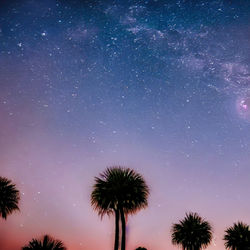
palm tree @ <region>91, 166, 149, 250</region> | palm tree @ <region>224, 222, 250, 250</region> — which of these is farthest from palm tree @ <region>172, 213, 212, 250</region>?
palm tree @ <region>91, 166, 149, 250</region>

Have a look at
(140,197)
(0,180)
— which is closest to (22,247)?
(0,180)

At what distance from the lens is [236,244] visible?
49.3 m

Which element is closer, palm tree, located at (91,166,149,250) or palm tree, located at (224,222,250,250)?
palm tree, located at (91,166,149,250)

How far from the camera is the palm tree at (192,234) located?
50.5 m

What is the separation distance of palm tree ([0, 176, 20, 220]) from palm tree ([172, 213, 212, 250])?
30.6m

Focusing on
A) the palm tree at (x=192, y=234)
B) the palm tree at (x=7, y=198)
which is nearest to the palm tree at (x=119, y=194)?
the palm tree at (x=7, y=198)

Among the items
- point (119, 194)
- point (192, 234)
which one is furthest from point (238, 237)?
point (119, 194)

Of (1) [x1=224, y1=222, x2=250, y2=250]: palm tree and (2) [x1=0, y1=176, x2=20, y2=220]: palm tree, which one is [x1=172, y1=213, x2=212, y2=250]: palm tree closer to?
(1) [x1=224, y1=222, x2=250, y2=250]: palm tree

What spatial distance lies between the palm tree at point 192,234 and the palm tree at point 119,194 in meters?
25.1

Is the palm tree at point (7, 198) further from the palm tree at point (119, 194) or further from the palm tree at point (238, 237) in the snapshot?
the palm tree at point (238, 237)

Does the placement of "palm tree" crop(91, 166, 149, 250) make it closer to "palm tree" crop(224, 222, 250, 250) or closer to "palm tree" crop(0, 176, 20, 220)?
"palm tree" crop(0, 176, 20, 220)

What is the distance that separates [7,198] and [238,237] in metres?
40.8

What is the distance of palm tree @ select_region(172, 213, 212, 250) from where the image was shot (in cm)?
5053

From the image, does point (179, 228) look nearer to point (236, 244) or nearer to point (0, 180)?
point (236, 244)
